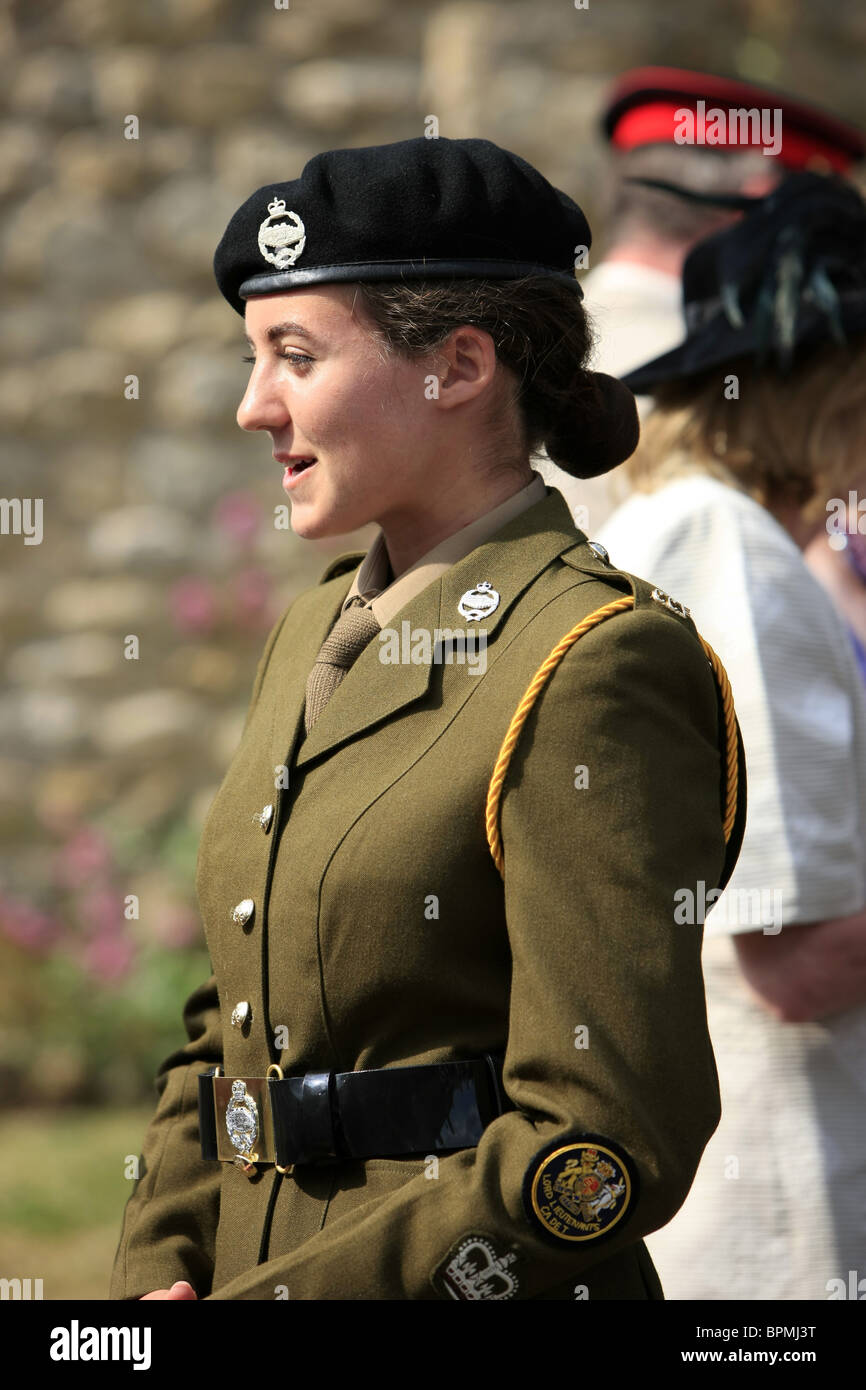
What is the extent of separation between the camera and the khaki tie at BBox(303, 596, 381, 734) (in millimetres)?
1701

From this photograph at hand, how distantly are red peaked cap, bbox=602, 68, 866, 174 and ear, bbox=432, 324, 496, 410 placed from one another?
2.12m

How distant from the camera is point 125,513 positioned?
16.5 feet

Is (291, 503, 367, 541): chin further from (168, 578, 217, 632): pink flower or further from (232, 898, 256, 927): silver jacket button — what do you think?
(168, 578, 217, 632): pink flower

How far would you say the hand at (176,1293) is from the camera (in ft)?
5.23

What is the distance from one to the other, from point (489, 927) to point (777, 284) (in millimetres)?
1383

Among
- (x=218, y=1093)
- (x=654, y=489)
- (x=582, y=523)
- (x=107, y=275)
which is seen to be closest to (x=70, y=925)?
(x=107, y=275)

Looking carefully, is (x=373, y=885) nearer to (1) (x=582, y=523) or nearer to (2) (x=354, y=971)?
(2) (x=354, y=971)

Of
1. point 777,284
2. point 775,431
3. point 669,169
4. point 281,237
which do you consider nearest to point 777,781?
point 775,431

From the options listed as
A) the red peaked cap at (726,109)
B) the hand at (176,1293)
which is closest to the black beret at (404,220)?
the hand at (176,1293)

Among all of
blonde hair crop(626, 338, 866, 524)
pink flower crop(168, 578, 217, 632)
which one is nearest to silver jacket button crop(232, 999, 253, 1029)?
blonde hair crop(626, 338, 866, 524)
